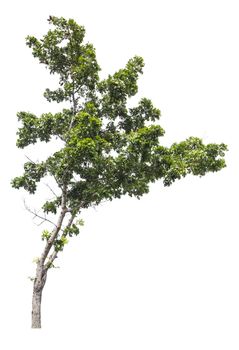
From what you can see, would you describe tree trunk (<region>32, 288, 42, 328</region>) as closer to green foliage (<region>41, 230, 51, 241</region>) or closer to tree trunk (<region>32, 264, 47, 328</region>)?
tree trunk (<region>32, 264, 47, 328</region>)

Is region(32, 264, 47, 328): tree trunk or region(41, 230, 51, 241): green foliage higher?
region(41, 230, 51, 241): green foliage

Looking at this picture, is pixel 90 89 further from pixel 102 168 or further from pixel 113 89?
pixel 102 168

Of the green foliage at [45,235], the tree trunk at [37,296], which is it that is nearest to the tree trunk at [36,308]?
the tree trunk at [37,296]

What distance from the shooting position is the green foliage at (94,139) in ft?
56.0

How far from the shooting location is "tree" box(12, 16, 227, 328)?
17.1 metres

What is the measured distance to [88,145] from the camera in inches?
640

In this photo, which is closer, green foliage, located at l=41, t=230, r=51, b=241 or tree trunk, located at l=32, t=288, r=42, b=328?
tree trunk, located at l=32, t=288, r=42, b=328

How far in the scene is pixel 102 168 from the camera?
17484mm

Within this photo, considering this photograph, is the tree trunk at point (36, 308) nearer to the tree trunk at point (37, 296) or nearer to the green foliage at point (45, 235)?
the tree trunk at point (37, 296)

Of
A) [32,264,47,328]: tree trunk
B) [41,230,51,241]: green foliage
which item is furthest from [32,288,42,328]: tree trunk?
[41,230,51,241]: green foliage

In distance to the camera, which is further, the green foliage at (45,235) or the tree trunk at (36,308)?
the green foliage at (45,235)

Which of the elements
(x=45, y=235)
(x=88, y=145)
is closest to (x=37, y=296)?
(x=45, y=235)

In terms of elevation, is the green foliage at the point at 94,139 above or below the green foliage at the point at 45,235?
above

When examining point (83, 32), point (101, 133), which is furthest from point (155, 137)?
point (83, 32)
